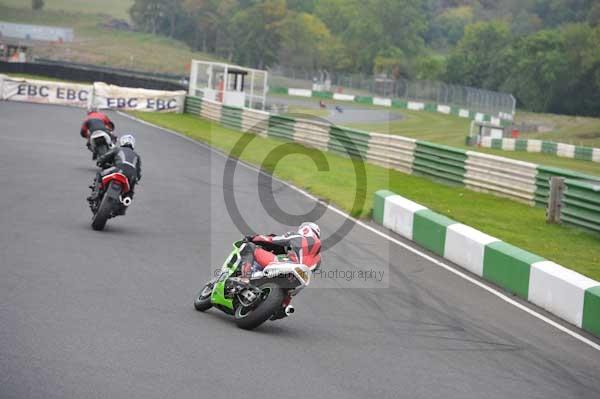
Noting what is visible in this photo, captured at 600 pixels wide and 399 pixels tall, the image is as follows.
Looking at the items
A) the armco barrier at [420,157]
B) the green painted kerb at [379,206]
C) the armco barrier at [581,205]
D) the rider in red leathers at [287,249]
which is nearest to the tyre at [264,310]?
the rider in red leathers at [287,249]

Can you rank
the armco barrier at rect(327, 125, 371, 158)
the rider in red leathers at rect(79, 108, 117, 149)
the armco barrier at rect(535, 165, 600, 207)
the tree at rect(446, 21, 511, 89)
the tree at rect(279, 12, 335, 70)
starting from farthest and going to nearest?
the tree at rect(279, 12, 335, 70), the tree at rect(446, 21, 511, 89), the armco barrier at rect(327, 125, 371, 158), the armco barrier at rect(535, 165, 600, 207), the rider in red leathers at rect(79, 108, 117, 149)

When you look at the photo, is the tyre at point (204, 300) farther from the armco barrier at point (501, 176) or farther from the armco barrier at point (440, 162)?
the armco barrier at point (440, 162)

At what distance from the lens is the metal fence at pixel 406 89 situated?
2530 inches

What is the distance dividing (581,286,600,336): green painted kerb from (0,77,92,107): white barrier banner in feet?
109

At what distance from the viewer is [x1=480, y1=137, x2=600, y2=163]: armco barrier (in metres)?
37.1

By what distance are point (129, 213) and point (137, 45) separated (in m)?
113

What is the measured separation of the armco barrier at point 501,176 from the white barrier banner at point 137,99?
72.9ft

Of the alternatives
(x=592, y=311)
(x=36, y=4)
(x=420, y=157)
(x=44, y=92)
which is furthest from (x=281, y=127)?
(x=36, y=4)

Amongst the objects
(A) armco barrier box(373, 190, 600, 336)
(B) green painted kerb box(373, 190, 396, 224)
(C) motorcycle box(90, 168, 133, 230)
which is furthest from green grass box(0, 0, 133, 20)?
(C) motorcycle box(90, 168, 133, 230)

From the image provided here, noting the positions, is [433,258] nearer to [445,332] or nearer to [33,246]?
[445,332]

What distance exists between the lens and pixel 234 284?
848 cm

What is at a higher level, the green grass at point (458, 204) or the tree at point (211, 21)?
the tree at point (211, 21)

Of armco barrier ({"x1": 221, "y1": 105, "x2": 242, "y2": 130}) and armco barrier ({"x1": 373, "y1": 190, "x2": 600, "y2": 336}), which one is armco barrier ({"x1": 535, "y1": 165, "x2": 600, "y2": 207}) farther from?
armco barrier ({"x1": 221, "y1": 105, "x2": 242, "y2": 130})

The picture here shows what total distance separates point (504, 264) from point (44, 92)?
105 ft
